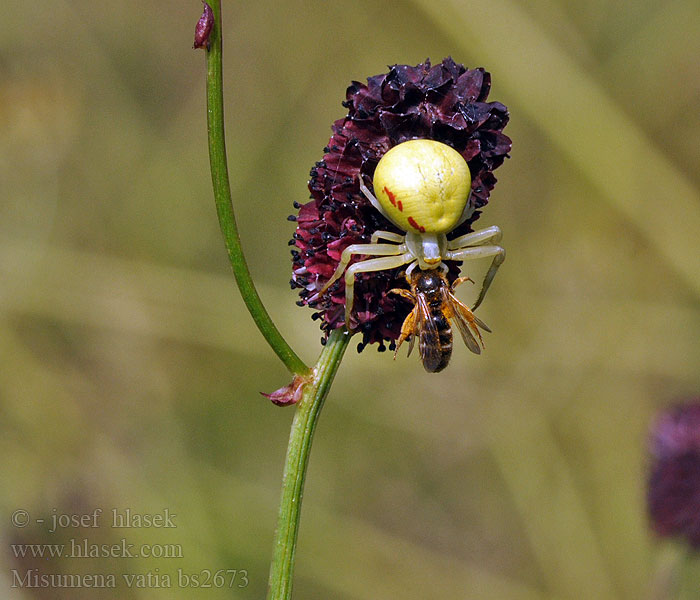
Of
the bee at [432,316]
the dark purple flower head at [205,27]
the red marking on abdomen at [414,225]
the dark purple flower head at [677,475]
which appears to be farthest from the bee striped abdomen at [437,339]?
the dark purple flower head at [677,475]

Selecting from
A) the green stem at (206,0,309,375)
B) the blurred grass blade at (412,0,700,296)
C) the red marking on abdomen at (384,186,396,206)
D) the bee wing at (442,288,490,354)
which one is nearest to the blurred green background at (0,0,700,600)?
the blurred grass blade at (412,0,700,296)

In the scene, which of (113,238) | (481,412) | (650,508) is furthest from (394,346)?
(113,238)

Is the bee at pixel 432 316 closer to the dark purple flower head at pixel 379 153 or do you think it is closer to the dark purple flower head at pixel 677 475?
the dark purple flower head at pixel 379 153

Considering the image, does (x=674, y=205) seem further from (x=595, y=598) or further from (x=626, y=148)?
(x=595, y=598)

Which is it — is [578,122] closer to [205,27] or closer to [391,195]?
[391,195]

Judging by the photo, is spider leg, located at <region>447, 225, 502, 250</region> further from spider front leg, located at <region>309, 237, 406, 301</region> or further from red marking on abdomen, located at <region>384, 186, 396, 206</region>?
red marking on abdomen, located at <region>384, 186, 396, 206</region>

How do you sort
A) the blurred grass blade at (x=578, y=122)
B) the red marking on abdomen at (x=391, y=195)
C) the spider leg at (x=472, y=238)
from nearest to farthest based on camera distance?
the red marking on abdomen at (x=391, y=195) → the spider leg at (x=472, y=238) → the blurred grass blade at (x=578, y=122)
